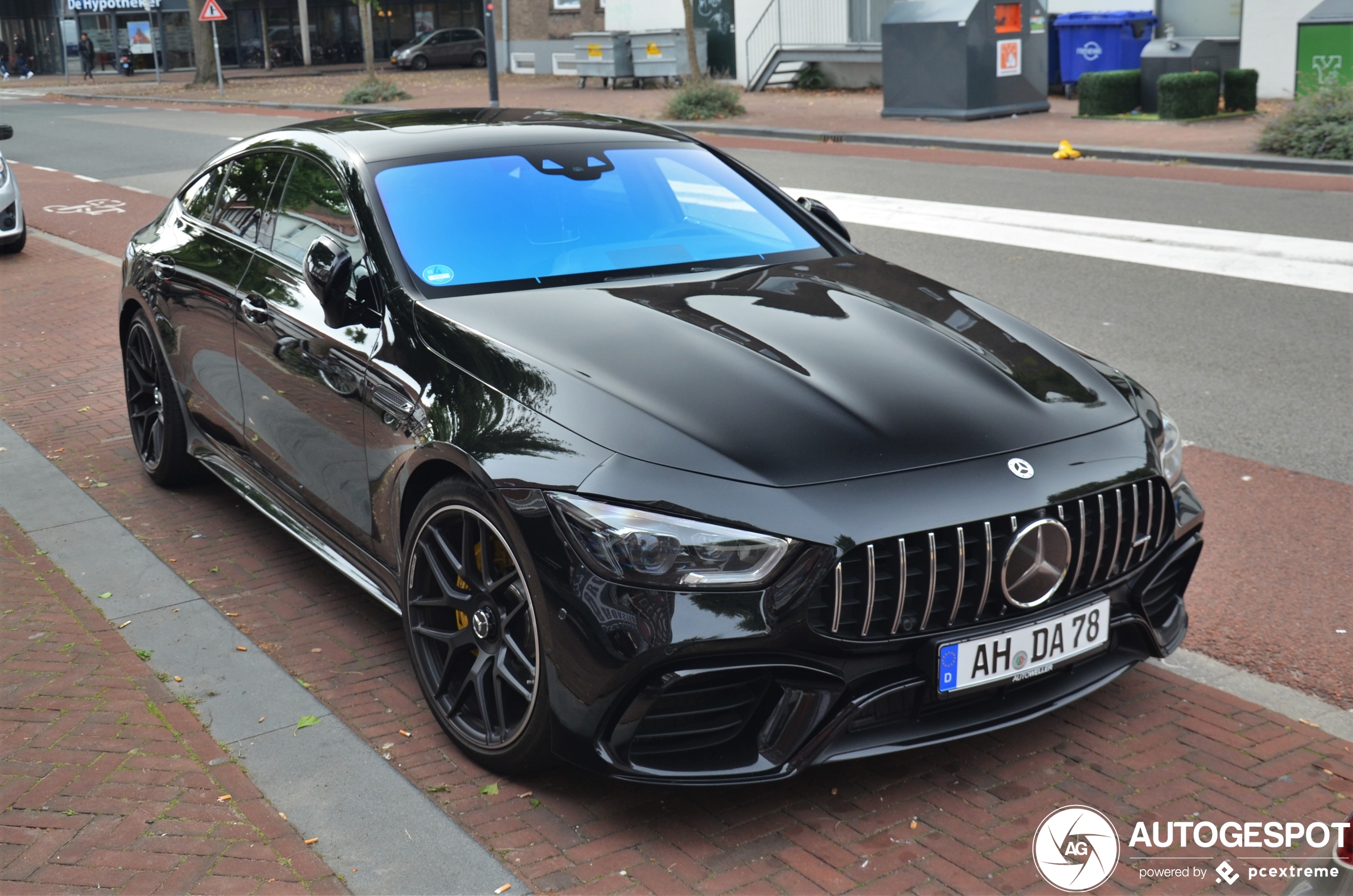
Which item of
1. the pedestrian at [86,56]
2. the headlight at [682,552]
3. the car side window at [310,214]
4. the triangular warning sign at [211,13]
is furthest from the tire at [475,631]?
the pedestrian at [86,56]

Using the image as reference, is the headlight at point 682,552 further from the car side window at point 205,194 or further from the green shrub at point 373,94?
the green shrub at point 373,94

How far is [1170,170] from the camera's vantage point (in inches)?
598

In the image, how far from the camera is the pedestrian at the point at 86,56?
56219 millimetres

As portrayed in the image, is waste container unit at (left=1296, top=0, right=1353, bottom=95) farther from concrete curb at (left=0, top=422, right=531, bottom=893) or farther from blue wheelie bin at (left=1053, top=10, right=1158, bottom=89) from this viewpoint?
concrete curb at (left=0, top=422, right=531, bottom=893)

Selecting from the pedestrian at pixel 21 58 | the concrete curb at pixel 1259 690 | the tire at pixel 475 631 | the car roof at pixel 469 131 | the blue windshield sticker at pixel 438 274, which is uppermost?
the pedestrian at pixel 21 58

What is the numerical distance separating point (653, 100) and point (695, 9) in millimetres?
6424

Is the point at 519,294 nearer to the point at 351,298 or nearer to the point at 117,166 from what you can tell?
the point at 351,298

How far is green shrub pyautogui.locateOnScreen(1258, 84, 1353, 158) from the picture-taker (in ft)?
49.4

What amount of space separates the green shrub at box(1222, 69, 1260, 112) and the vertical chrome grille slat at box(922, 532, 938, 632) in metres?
18.7

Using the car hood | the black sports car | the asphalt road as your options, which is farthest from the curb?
the car hood

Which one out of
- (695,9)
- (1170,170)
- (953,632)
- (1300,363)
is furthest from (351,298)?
(695,9)

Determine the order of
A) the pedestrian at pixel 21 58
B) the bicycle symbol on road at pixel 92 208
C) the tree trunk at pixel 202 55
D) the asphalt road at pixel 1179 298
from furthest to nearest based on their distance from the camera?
the pedestrian at pixel 21 58 → the tree trunk at pixel 202 55 → the bicycle symbol on road at pixel 92 208 → the asphalt road at pixel 1179 298

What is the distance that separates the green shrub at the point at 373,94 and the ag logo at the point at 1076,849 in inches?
1258

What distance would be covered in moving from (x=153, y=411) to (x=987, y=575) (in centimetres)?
425
